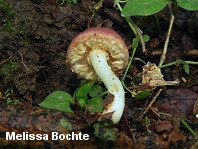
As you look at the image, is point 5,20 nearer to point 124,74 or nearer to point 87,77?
point 87,77

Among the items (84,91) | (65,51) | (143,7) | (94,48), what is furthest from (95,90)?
(143,7)

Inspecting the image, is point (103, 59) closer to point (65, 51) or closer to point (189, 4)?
point (65, 51)

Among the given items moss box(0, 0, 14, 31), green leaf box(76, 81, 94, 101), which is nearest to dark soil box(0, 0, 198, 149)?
moss box(0, 0, 14, 31)

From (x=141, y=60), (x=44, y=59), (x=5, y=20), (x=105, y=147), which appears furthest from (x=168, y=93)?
(x=5, y=20)

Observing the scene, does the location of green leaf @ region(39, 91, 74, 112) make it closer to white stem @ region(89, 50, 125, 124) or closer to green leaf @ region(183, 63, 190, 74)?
white stem @ region(89, 50, 125, 124)

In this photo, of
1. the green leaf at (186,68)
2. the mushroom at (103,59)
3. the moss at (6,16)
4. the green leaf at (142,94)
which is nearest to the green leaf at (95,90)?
the mushroom at (103,59)
